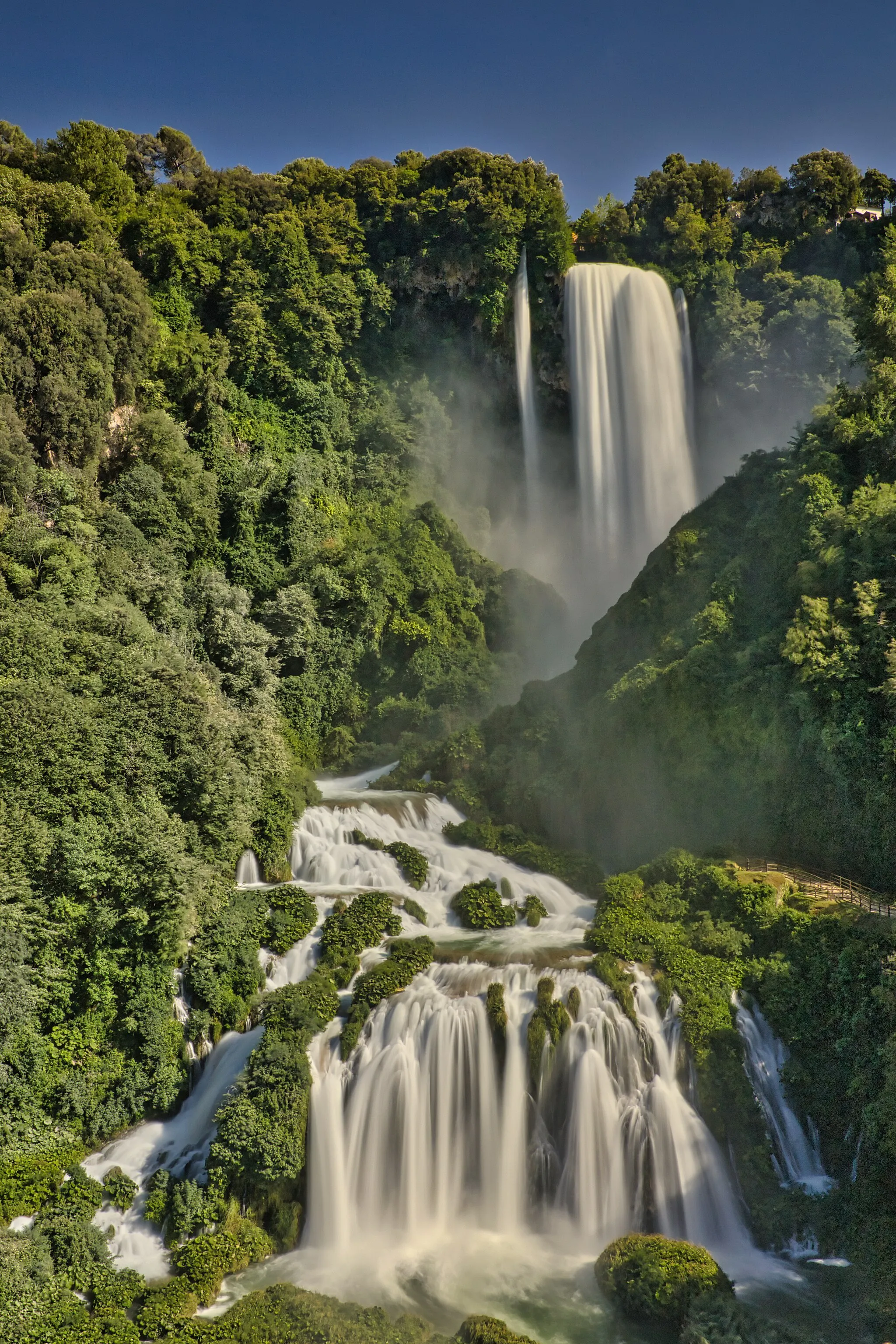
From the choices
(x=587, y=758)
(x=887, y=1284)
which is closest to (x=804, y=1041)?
(x=887, y=1284)

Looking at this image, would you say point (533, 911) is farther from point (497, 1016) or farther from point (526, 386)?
point (526, 386)

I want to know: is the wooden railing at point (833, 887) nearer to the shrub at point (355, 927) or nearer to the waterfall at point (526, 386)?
the shrub at point (355, 927)

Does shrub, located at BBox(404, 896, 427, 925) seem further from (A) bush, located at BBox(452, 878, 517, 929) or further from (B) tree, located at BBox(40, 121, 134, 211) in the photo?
(B) tree, located at BBox(40, 121, 134, 211)

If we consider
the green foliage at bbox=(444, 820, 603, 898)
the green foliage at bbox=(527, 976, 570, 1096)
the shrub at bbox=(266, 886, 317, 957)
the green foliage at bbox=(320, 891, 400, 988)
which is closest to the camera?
the green foliage at bbox=(527, 976, 570, 1096)

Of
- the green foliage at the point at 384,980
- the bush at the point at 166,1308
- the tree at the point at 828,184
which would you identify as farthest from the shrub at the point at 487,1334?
the tree at the point at 828,184

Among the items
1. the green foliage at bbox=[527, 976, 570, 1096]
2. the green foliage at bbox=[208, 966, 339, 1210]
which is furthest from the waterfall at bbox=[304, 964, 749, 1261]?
the green foliage at bbox=[208, 966, 339, 1210]

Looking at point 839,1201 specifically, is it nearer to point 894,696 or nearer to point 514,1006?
point 514,1006
